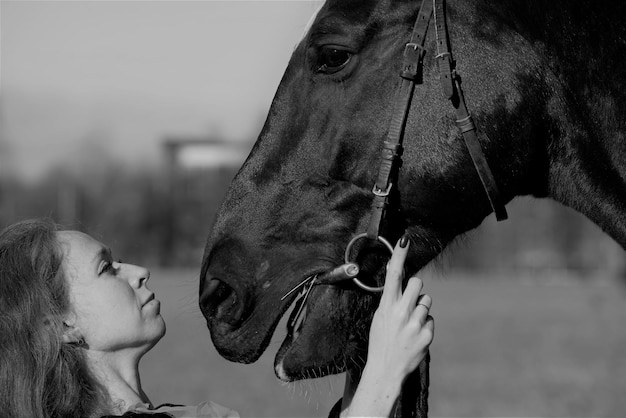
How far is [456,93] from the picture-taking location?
98.8 inches

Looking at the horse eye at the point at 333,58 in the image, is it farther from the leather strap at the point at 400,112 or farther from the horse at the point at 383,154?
the leather strap at the point at 400,112

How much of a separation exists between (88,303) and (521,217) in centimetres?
4692

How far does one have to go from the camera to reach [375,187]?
8.32 ft

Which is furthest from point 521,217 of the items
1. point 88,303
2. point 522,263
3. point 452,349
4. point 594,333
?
point 88,303

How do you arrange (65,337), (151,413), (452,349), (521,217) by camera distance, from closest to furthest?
1. (151,413)
2. (65,337)
3. (452,349)
4. (521,217)

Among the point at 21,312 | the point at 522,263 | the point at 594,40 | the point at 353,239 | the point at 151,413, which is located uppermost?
the point at 594,40

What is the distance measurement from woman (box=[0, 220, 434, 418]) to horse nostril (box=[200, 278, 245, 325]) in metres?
0.50

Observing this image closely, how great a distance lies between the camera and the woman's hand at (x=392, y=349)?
7.87 feet

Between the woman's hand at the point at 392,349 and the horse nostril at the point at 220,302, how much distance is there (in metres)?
0.49

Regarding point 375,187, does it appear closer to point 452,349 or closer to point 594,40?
point 594,40

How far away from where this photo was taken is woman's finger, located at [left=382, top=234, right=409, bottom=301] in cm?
243

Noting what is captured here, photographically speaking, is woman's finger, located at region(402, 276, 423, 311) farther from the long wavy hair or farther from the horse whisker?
the long wavy hair

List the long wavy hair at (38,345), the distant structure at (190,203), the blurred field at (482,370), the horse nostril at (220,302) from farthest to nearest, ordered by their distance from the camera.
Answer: the distant structure at (190,203) < the blurred field at (482,370) < the long wavy hair at (38,345) < the horse nostril at (220,302)

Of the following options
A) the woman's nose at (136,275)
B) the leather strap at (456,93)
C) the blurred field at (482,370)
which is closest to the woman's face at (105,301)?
the woman's nose at (136,275)
